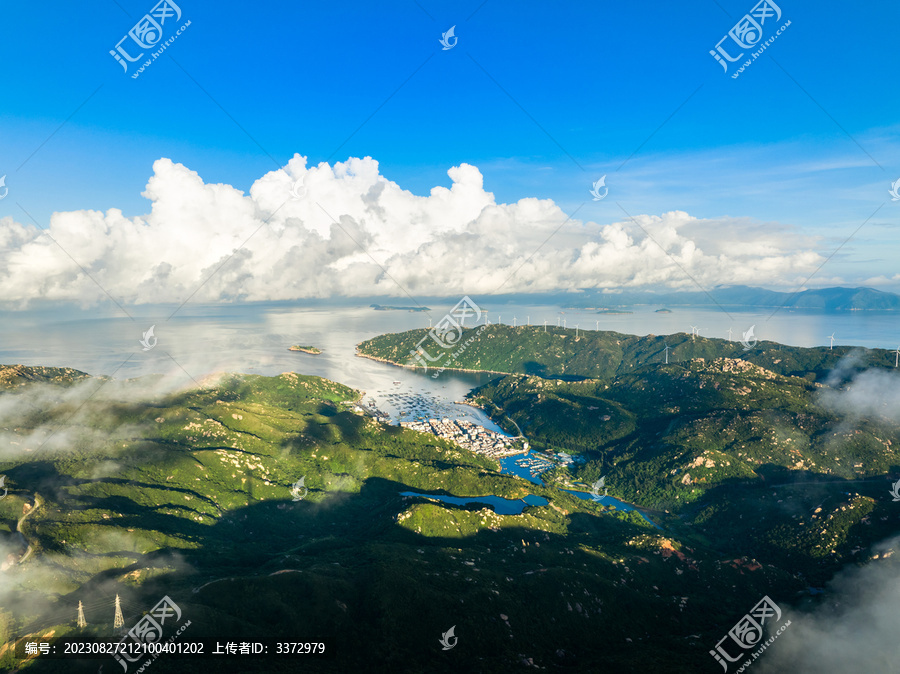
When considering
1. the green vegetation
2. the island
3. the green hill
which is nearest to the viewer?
the green hill

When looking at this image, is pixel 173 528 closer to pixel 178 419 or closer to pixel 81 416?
pixel 178 419

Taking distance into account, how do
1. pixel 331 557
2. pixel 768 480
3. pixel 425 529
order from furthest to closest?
pixel 768 480, pixel 425 529, pixel 331 557

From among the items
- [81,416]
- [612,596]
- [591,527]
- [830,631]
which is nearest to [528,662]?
[612,596]

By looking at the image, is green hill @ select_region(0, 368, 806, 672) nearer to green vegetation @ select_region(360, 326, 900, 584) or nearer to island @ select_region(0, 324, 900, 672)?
island @ select_region(0, 324, 900, 672)

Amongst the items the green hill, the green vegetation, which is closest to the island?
the green hill

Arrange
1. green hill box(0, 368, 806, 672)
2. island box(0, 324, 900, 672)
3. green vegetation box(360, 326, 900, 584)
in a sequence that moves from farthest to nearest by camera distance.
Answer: green vegetation box(360, 326, 900, 584)
island box(0, 324, 900, 672)
green hill box(0, 368, 806, 672)

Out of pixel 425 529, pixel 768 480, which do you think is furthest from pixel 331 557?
pixel 768 480

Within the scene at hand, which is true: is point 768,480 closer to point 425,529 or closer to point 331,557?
point 425,529

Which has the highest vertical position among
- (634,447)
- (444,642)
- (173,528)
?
(634,447)

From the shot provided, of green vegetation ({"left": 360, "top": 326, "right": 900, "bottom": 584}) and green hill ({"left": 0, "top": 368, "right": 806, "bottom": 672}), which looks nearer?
green hill ({"left": 0, "top": 368, "right": 806, "bottom": 672})

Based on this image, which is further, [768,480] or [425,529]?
[768,480]

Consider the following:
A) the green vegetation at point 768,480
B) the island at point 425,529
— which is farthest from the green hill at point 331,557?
the green vegetation at point 768,480
